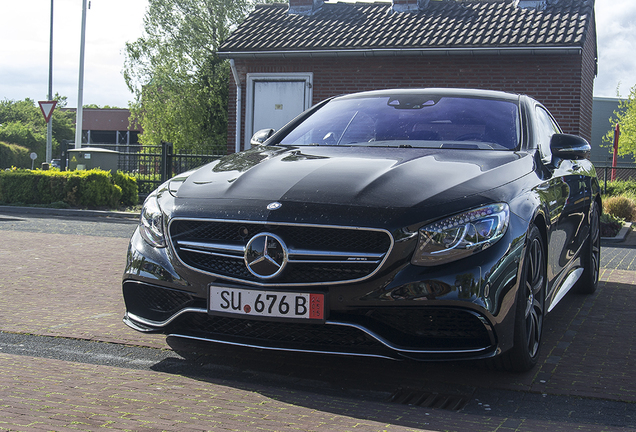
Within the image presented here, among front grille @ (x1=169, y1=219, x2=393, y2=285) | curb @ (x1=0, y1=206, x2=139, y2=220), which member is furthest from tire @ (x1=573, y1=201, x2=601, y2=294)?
curb @ (x1=0, y1=206, x2=139, y2=220)

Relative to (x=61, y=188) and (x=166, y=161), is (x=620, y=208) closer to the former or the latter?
(x=166, y=161)

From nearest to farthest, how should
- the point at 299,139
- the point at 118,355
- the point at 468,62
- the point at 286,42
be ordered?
the point at 118,355, the point at 299,139, the point at 468,62, the point at 286,42

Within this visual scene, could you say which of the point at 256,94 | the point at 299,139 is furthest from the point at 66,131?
the point at 299,139

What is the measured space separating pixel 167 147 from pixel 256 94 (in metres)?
2.61

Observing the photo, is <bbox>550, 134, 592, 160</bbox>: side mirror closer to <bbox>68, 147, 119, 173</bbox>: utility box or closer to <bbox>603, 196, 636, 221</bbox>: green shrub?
<bbox>603, 196, 636, 221</bbox>: green shrub

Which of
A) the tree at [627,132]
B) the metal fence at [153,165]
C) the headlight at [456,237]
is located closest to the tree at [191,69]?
the metal fence at [153,165]

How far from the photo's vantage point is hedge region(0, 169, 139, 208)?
51.9 feet

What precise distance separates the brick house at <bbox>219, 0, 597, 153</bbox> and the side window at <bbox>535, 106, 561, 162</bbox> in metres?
10.3

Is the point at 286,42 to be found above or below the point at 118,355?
above

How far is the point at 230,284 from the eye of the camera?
3270mm

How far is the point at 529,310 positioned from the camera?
363cm

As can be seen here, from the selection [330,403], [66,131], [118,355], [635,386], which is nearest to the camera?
[330,403]

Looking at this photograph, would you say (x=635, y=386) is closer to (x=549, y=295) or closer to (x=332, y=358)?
(x=549, y=295)

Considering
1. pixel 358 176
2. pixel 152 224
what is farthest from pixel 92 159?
pixel 358 176
